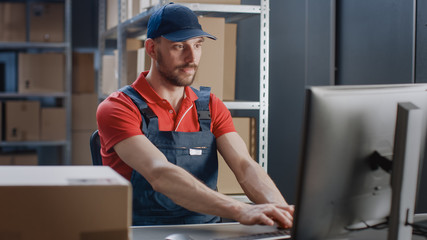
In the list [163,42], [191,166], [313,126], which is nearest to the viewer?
[313,126]

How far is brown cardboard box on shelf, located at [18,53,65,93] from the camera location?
4559 mm

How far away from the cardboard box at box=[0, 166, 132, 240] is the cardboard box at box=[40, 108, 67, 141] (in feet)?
13.2

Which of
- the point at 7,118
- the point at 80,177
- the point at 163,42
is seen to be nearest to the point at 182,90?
the point at 163,42

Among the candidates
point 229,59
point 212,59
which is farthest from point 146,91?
point 229,59

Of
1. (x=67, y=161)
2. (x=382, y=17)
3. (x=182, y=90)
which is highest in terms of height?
(x=382, y=17)

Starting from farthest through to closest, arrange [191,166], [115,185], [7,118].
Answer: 1. [7,118]
2. [191,166]
3. [115,185]

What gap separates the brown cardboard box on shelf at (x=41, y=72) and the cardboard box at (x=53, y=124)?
0.20 m

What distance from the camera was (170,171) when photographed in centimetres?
159

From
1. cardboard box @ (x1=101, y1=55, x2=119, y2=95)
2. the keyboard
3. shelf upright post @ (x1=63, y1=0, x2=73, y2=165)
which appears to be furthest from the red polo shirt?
shelf upright post @ (x1=63, y1=0, x2=73, y2=165)

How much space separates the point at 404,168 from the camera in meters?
1.06

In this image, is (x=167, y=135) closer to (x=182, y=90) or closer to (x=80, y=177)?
(x=182, y=90)

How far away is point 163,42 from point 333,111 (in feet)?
3.59

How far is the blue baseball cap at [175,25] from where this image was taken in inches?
75.6

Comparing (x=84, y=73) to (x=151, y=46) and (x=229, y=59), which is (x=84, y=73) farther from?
(x=151, y=46)
